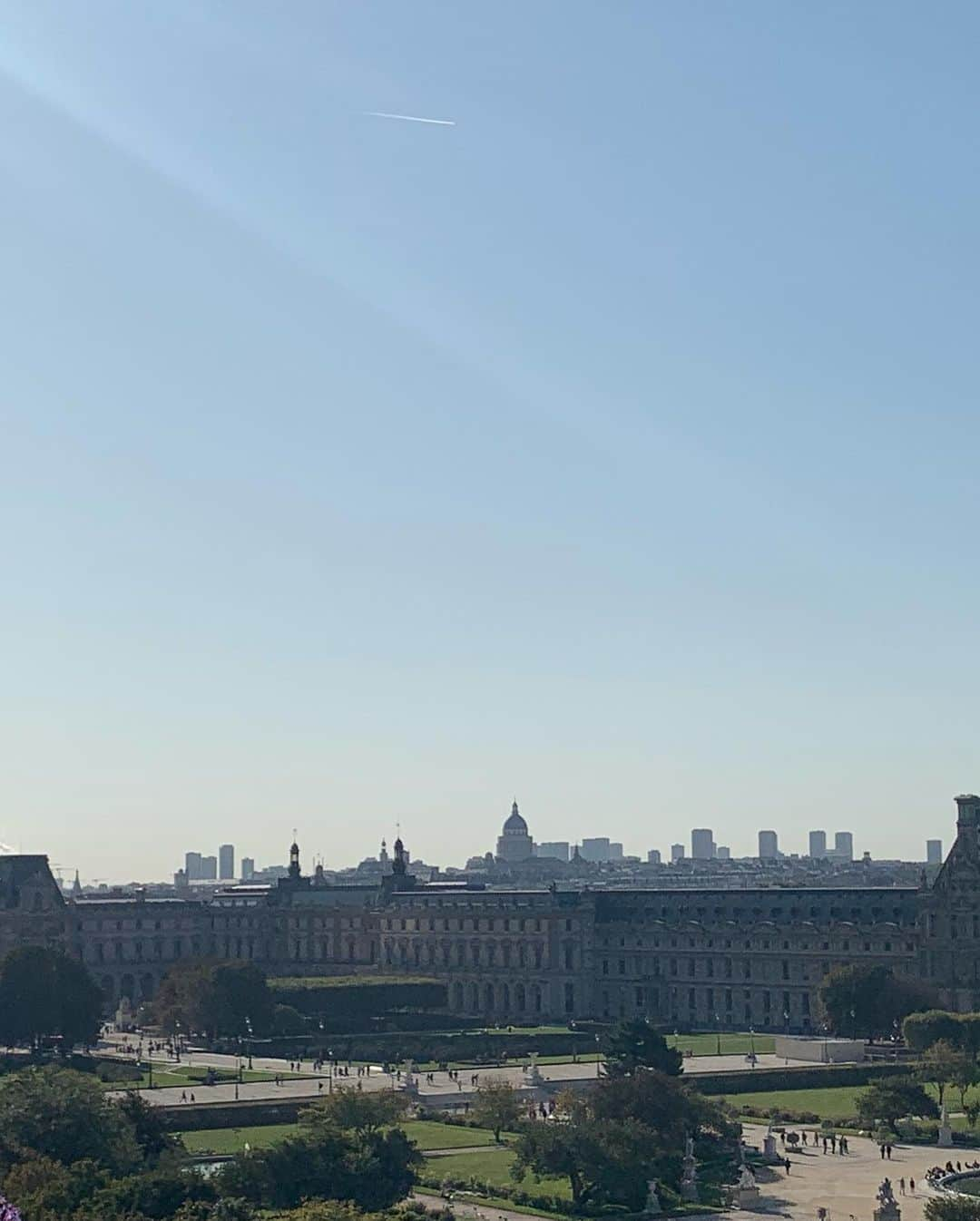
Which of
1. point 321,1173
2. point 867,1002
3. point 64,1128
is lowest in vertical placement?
point 321,1173

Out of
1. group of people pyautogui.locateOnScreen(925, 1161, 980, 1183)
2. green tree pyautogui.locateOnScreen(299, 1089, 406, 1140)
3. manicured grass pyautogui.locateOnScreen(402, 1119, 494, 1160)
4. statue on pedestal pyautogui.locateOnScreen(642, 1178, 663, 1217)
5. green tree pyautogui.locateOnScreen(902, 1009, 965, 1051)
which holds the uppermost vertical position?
green tree pyautogui.locateOnScreen(902, 1009, 965, 1051)

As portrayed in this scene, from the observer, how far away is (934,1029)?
465 feet

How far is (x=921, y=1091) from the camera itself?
120 meters

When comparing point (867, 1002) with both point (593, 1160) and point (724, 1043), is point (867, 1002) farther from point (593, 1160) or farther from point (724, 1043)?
point (593, 1160)

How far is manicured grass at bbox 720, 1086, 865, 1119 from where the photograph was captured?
12406 centimetres

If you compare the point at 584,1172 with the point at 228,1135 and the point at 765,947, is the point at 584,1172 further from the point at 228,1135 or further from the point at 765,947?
the point at 765,947

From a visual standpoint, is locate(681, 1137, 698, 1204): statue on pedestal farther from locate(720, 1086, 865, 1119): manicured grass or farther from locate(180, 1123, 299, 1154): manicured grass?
locate(720, 1086, 865, 1119): manicured grass

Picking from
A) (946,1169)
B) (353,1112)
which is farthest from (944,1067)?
(353,1112)

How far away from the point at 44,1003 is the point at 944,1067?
58.5 m

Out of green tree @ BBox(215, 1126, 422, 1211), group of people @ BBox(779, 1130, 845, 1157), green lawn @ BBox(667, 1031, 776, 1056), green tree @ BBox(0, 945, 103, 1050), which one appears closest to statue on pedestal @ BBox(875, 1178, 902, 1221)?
group of people @ BBox(779, 1130, 845, 1157)

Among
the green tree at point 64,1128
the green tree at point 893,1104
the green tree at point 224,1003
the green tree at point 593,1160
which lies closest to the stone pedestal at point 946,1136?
the green tree at point 893,1104

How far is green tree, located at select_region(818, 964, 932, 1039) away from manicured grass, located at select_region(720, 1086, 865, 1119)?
77.6ft

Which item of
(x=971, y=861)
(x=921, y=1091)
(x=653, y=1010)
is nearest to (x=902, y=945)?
(x=971, y=861)

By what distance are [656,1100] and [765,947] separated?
Answer: 88.2 metres
